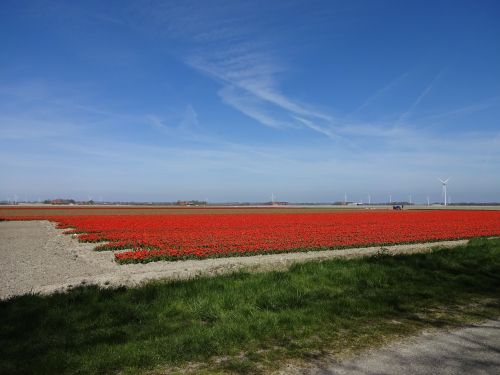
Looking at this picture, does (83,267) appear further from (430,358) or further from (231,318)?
(430,358)

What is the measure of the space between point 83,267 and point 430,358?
1514 cm

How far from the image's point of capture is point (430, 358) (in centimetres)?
577

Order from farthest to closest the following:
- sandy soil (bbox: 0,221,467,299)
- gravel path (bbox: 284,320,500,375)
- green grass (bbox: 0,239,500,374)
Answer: sandy soil (bbox: 0,221,467,299), green grass (bbox: 0,239,500,374), gravel path (bbox: 284,320,500,375)

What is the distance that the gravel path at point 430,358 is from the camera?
17.5ft

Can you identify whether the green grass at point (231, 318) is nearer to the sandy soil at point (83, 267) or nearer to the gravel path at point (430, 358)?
the gravel path at point (430, 358)

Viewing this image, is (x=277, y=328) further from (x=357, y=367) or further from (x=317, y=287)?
(x=317, y=287)

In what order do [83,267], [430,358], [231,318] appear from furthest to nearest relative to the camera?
[83,267] → [231,318] → [430,358]

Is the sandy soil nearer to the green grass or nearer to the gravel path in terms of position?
the green grass

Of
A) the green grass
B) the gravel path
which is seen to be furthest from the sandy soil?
the gravel path

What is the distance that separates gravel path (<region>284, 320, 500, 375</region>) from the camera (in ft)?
17.5

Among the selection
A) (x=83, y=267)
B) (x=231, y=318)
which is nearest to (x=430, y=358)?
(x=231, y=318)

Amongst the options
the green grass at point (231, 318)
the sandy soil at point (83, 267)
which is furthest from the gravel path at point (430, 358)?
the sandy soil at point (83, 267)

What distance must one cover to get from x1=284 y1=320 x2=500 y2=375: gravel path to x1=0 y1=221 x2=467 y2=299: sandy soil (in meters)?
8.51

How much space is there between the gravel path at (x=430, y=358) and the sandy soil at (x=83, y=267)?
8.51 metres
